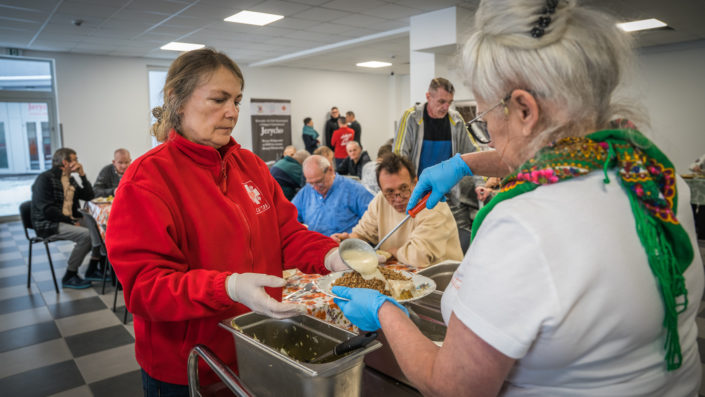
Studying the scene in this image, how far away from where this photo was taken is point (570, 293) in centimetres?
55

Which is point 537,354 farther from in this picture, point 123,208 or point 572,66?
point 123,208

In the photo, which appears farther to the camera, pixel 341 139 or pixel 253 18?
pixel 341 139

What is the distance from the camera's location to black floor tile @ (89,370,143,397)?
2328 mm

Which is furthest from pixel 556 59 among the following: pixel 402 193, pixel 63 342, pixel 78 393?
pixel 63 342

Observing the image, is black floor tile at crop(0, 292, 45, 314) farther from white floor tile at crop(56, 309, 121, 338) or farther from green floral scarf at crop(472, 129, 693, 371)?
green floral scarf at crop(472, 129, 693, 371)

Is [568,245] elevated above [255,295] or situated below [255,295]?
above

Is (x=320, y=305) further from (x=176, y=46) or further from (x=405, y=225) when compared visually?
(x=176, y=46)

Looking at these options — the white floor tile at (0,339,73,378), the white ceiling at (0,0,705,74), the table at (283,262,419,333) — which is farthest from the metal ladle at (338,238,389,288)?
the white ceiling at (0,0,705,74)

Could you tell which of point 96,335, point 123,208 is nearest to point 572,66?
point 123,208

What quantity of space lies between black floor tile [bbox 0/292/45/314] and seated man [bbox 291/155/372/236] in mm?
2393

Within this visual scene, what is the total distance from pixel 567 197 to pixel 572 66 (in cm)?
19

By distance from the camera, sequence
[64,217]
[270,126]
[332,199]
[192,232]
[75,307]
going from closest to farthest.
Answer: [192,232] → [332,199] → [75,307] → [64,217] → [270,126]

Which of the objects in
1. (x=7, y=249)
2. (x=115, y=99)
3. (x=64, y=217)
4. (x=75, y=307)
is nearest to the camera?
(x=75, y=307)

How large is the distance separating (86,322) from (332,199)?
6.66 ft
